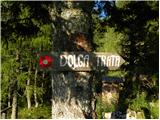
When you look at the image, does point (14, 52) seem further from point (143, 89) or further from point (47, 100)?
point (143, 89)

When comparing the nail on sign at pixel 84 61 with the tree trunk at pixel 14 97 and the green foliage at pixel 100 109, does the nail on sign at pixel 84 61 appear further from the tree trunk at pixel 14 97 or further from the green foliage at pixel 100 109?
the tree trunk at pixel 14 97

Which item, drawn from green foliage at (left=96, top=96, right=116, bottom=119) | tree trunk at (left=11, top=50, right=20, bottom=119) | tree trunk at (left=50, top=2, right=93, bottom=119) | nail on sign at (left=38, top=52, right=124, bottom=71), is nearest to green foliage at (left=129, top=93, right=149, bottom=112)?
green foliage at (left=96, top=96, right=116, bottom=119)

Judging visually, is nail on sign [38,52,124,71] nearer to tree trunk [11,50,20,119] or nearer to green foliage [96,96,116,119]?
green foliage [96,96,116,119]

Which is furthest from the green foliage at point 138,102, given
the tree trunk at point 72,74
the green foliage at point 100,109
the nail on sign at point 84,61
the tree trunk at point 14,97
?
the tree trunk at point 14,97

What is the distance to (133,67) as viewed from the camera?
9547 mm

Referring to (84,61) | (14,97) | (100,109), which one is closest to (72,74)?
(84,61)

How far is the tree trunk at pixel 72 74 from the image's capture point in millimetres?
5207

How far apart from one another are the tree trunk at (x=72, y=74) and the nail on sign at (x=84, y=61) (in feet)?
0.63

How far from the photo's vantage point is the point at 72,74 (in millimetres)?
5168

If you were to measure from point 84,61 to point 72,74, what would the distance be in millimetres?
368

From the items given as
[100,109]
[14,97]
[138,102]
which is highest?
[14,97]

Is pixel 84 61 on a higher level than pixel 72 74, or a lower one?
higher

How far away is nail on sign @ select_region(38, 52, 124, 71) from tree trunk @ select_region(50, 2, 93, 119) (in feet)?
0.63

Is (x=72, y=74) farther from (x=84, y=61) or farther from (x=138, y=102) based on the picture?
(x=138, y=102)
